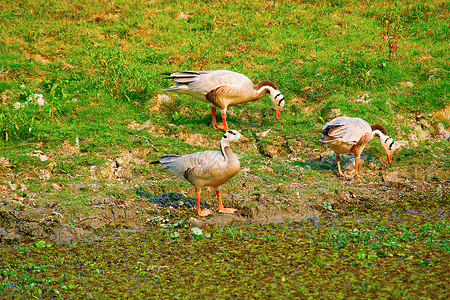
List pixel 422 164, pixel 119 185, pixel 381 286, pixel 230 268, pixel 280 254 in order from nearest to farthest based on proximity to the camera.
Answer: pixel 381 286 < pixel 230 268 < pixel 280 254 < pixel 119 185 < pixel 422 164

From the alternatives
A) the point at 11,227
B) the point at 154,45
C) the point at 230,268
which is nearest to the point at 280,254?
the point at 230,268

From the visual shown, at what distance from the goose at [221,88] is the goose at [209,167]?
8.04 feet

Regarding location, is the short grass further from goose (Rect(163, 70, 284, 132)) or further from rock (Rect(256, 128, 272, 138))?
goose (Rect(163, 70, 284, 132))

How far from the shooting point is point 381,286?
470cm

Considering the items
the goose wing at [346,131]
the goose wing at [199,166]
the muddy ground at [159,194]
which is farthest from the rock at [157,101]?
the goose wing at [346,131]

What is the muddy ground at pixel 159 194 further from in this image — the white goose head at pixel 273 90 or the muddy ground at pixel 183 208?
the white goose head at pixel 273 90

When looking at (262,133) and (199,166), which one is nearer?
(199,166)

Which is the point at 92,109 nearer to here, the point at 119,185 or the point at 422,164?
the point at 119,185

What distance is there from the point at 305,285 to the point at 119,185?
408 centimetres

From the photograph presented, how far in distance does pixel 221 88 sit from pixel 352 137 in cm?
285

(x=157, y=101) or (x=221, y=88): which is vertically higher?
(x=221, y=88)

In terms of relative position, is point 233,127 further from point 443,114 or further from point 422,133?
point 443,114

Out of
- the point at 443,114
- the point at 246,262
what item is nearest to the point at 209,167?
the point at 246,262

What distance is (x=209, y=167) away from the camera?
22.3 ft
